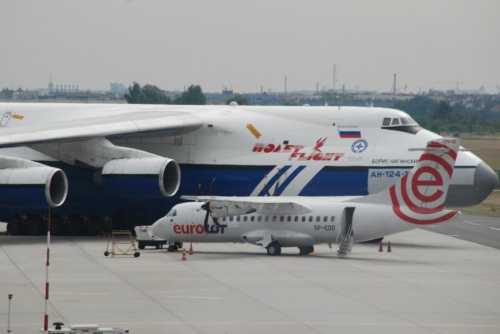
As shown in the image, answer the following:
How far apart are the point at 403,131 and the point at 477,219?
543 inches

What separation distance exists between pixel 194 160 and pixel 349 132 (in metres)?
5.68

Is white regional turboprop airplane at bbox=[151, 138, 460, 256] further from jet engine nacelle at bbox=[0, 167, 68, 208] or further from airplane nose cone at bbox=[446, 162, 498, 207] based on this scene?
airplane nose cone at bbox=[446, 162, 498, 207]

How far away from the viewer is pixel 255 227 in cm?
3584

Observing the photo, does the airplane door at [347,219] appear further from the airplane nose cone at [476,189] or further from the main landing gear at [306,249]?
the airplane nose cone at [476,189]

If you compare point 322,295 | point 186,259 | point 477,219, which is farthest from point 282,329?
point 477,219

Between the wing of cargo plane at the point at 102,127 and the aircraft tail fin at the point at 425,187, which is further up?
the wing of cargo plane at the point at 102,127

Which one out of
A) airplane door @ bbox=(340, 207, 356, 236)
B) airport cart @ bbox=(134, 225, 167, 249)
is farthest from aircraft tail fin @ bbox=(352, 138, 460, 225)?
airport cart @ bbox=(134, 225, 167, 249)

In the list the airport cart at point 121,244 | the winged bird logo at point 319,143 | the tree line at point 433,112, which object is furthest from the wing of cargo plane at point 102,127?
the tree line at point 433,112

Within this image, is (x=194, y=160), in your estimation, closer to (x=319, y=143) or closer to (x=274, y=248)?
(x=319, y=143)

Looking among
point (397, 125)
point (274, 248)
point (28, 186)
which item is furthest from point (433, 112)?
point (28, 186)

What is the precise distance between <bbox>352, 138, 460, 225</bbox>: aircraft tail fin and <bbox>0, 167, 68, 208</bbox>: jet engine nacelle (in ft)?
34.4

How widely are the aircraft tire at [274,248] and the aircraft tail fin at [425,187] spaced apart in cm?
342

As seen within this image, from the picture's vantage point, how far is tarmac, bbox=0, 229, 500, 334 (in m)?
23.2

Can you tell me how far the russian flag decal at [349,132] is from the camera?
39.5 m
